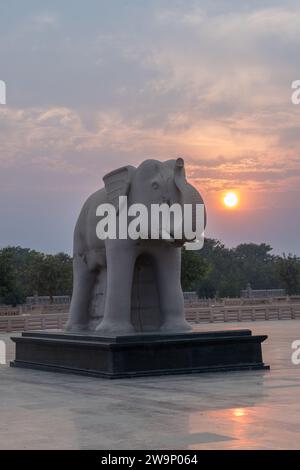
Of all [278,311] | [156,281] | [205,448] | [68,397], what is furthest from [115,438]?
[278,311]

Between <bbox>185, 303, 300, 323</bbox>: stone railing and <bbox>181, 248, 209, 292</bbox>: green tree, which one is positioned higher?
<bbox>181, 248, 209, 292</bbox>: green tree

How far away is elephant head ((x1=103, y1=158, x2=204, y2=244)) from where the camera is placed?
46.2 ft

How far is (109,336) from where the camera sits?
13.2 m

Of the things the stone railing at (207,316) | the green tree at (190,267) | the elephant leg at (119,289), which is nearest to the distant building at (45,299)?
the green tree at (190,267)

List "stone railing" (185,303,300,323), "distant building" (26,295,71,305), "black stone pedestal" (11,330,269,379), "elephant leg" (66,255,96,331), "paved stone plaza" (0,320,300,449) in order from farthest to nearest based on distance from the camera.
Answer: "distant building" (26,295,71,305)
"stone railing" (185,303,300,323)
"elephant leg" (66,255,96,331)
"black stone pedestal" (11,330,269,379)
"paved stone plaza" (0,320,300,449)

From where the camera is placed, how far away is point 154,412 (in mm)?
9242

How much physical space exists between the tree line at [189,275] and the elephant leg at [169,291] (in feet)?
63.9

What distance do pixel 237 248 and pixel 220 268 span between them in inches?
1217

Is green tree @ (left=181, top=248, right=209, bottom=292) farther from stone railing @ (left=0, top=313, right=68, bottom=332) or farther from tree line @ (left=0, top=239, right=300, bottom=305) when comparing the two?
stone railing @ (left=0, top=313, right=68, bottom=332)

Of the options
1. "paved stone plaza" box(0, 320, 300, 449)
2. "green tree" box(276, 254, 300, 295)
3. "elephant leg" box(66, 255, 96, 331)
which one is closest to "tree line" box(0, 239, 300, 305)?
"green tree" box(276, 254, 300, 295)

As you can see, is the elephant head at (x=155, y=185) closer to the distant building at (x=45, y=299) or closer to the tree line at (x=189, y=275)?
the tree line at (x=189, y=275)

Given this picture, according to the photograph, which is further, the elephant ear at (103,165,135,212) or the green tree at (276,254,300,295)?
the green tree at (276,254,300,295)

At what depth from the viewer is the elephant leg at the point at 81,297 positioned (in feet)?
53.2

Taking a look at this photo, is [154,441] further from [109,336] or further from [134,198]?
[134,198]
